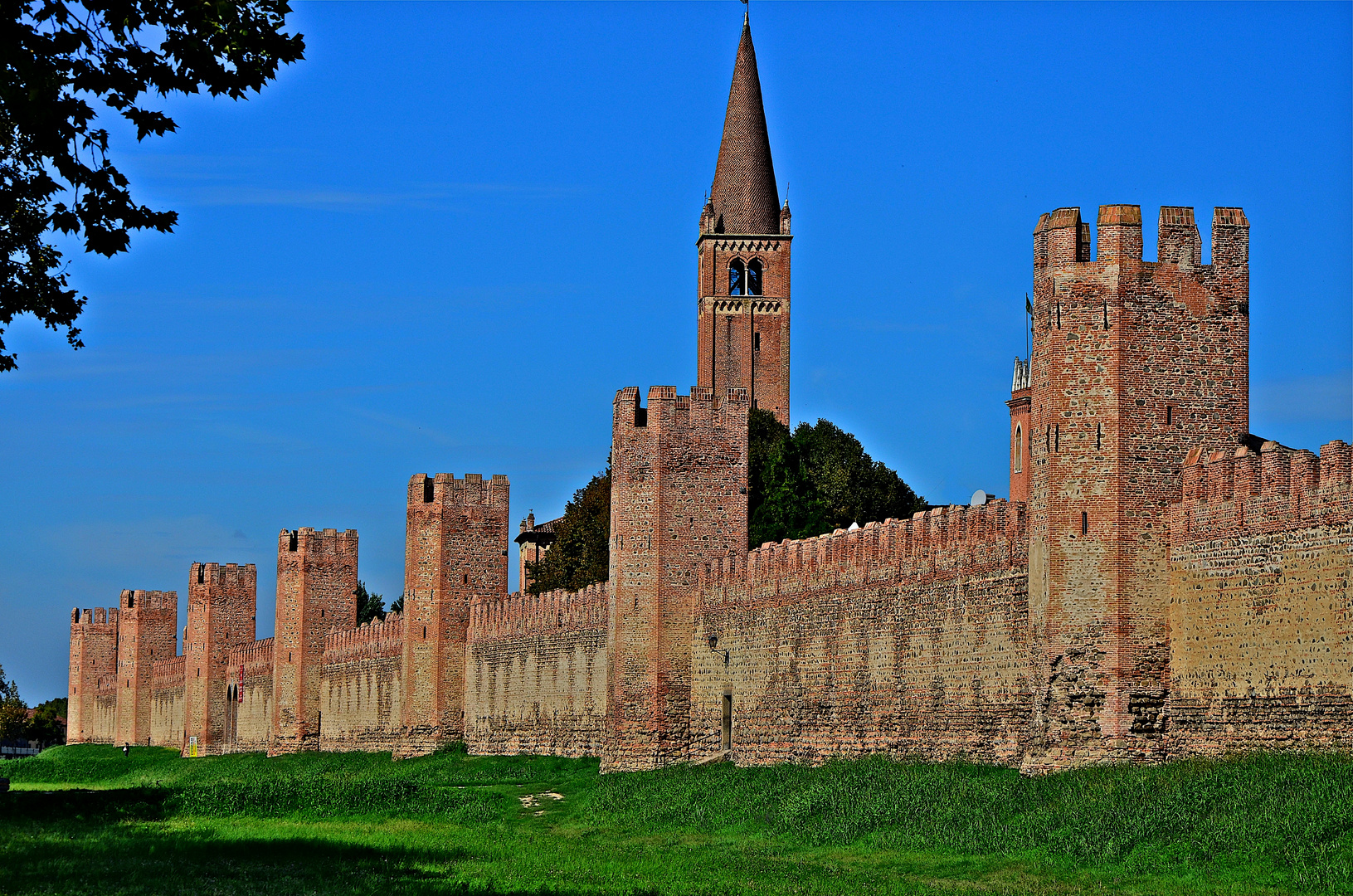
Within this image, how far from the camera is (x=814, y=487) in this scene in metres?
53.3

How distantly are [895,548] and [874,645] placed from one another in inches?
59.7

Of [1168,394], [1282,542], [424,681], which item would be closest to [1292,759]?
[1282,542]

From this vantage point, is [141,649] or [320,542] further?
[141,649]

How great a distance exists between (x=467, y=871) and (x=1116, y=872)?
274 inches

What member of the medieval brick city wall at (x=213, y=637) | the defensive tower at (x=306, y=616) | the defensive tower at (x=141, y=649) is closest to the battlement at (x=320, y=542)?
the defensive tower at (x=306, y=616)

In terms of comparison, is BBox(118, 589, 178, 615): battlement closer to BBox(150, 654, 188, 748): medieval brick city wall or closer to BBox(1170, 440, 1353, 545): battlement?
BBox(150, 654, 188, 748): medieval brick city wall

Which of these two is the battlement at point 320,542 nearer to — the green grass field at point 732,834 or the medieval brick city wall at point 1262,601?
the green grass field at point 732,834

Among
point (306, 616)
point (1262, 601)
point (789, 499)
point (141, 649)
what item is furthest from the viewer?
point (141, 649)

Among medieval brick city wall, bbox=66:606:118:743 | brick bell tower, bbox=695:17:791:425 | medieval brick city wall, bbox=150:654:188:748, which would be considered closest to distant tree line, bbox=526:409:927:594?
medieval brick city wall, bbox=150:654:188:748

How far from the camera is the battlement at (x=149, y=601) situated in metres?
82.9

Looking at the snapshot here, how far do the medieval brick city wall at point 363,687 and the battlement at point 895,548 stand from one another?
61.3 ft

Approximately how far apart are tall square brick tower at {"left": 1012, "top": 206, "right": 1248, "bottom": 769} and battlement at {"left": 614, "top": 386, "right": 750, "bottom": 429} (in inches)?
505

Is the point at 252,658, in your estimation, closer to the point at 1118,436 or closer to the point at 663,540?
the point at 663,540

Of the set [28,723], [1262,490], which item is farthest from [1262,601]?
[28,723]
